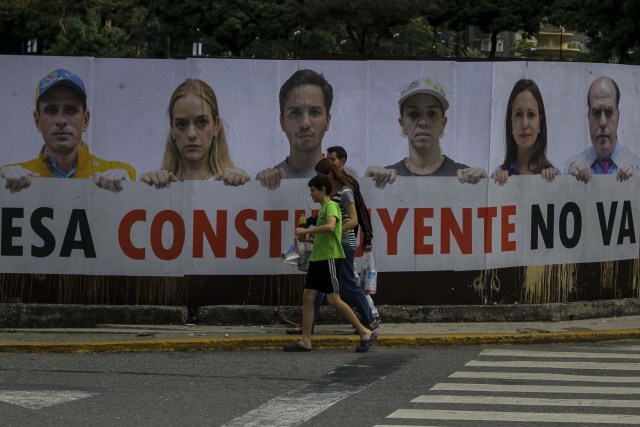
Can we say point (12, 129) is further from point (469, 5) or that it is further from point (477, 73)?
point (469, 5)

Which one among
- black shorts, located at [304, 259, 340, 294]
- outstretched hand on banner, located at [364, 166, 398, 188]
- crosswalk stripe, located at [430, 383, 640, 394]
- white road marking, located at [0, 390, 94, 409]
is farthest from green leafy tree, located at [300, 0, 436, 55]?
white road marking, located at [0, 390, 94, 409]

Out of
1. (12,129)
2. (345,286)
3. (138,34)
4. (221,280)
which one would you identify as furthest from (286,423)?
(138,34)

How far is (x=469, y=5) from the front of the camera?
231 ft

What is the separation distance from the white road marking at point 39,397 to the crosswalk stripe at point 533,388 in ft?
9.06

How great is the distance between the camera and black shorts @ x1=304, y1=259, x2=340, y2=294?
11.4 meters

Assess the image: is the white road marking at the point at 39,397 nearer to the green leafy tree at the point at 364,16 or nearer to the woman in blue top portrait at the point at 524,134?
the woman in blue top portrait at the point at 524,134

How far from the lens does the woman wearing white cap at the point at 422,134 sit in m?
12.9

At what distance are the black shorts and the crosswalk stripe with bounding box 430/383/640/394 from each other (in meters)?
1.77

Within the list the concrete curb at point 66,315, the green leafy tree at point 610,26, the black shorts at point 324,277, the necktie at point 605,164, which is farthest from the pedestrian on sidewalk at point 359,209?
the green leafy tree at point 610,26

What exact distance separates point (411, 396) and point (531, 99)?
4867 millimetres

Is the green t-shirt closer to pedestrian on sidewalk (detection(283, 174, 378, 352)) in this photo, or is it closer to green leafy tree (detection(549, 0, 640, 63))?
pedestrian on sidewalk (detection(283, 174, 378, 352))

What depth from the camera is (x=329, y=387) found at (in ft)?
32.2

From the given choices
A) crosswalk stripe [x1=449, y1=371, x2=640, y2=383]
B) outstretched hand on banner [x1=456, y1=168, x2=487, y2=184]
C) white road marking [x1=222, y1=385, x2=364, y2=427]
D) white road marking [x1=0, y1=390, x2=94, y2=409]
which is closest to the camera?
white road marking [x1=222, y1=385, x2=364, y2=427]

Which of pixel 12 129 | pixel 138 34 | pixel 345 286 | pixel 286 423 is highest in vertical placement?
pixel 138 34
